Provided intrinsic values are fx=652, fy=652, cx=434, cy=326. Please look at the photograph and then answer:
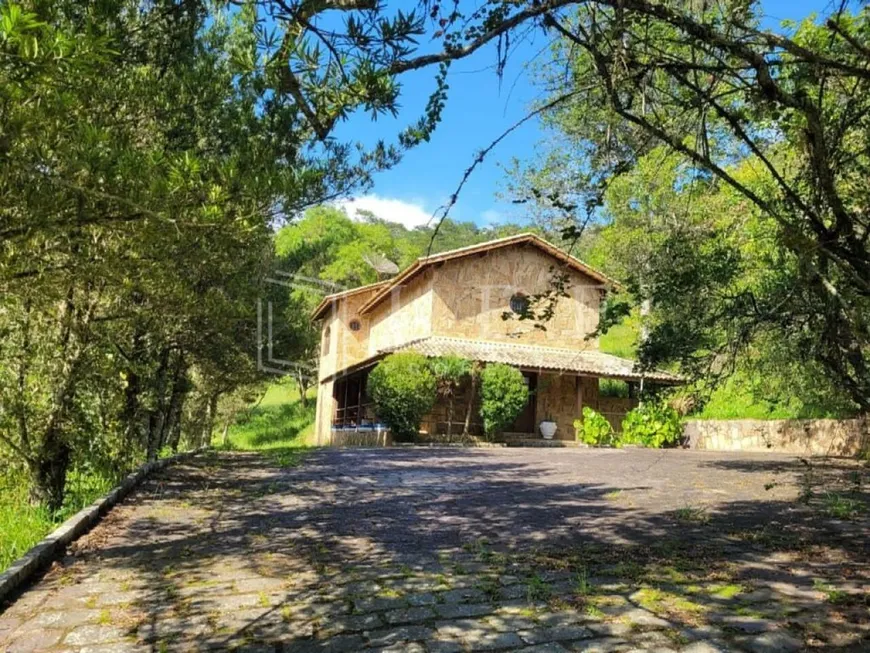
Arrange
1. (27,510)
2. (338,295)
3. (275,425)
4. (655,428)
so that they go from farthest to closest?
(275,425) → (338,295) → (655,428) → (27,510)

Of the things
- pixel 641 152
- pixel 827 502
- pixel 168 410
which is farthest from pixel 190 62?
pixel 168 410

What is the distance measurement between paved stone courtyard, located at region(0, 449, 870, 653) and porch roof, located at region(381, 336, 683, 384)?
1178 cm

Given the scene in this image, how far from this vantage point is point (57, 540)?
509 cm

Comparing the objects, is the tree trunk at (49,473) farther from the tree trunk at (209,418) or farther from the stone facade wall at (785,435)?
the stone facade wall at (785,435)

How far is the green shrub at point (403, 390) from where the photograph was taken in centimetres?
1875

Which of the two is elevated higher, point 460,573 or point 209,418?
point 209,418

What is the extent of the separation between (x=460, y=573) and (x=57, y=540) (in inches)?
125

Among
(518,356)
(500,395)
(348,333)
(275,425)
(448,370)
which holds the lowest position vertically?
(275,425)

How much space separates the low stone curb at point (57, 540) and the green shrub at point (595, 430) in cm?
1497

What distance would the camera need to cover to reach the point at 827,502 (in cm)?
719

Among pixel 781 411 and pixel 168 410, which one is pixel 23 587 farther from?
pixel 781 411

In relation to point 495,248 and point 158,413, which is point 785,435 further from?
point 158,413

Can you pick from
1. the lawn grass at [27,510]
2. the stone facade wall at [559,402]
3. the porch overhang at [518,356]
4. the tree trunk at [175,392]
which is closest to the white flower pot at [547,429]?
the stone facade wall at [559,402]

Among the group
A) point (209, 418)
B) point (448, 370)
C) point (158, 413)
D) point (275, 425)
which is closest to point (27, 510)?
point (158, 413)
